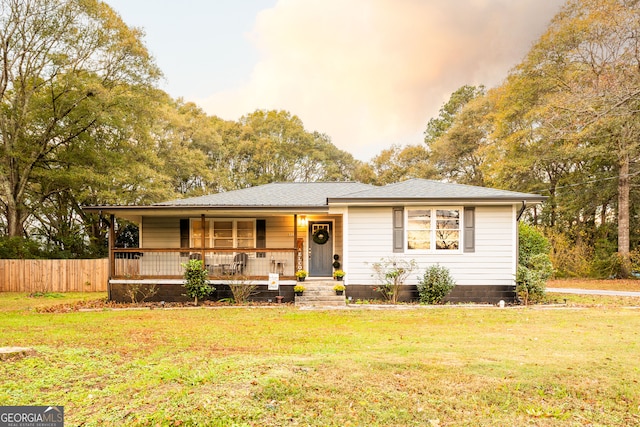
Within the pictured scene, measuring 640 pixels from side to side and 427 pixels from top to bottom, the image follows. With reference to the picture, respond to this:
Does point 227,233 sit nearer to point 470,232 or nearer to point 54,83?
point 470,232

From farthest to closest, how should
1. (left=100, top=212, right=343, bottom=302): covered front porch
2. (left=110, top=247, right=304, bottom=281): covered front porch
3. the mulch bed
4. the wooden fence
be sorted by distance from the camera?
Answer: the wooden fence, (left=100, top=212, right=343, bottom=302): covered front porch, (left=110, top=247, right=304, bottom=281): covered front porch, the mulch bed

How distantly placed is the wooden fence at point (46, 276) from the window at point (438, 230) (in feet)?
41.1

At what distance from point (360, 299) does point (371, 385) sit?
300 inches

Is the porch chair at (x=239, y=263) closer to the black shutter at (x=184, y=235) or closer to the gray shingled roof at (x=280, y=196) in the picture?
the gray shingled roof at (x=280, y=196)

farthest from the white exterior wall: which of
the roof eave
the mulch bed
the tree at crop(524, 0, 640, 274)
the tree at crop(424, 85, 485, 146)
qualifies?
the tree at crop(424, 85, 485, 146)

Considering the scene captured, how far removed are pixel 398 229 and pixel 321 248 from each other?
11.1 ft

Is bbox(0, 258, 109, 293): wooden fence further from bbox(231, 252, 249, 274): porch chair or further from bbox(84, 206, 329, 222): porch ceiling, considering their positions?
bbox(231, 252, 249, 274): porch chair

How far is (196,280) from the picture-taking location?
11.4m

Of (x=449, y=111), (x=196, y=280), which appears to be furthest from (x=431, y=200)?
(x=449, y=111)

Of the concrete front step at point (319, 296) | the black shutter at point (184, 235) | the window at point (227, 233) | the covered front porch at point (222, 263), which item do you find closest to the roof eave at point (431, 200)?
the covered front porch at point (222, 263)

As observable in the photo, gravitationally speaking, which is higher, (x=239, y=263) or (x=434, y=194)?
(x=434, y=194)

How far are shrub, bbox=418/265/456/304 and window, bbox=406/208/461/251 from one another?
72cm

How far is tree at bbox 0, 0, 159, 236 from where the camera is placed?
699 inches

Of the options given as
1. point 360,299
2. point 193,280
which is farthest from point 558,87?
point 193,280
